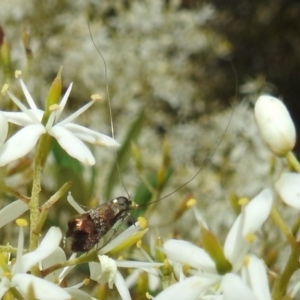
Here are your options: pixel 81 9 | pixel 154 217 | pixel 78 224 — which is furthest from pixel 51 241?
pixel 81 9

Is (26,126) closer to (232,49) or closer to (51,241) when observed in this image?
(51,241)

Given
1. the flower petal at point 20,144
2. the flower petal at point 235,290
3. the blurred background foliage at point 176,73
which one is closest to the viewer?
the flower petal at point 235,290

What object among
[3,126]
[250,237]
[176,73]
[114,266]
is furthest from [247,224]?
[176,73]

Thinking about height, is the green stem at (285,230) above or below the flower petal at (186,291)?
above

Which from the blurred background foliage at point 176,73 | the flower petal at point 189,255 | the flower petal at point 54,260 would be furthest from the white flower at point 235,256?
the blurred background foliage at point 176,73

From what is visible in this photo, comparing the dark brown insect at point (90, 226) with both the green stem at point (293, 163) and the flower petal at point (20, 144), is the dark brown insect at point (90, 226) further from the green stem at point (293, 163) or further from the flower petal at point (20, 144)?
the green stem at point (293, 163)

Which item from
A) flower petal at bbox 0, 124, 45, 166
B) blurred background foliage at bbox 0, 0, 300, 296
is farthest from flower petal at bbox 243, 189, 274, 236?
blurred background foliage at bbox 0, 0, 300, 296
